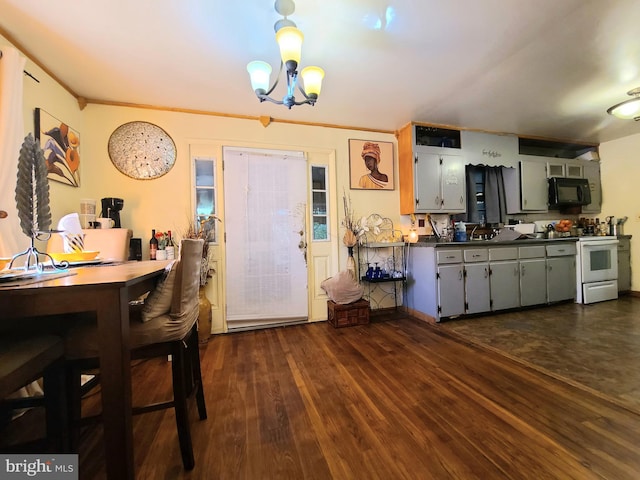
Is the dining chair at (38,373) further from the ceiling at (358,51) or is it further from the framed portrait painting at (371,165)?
the framed portrait painting at (371,165)

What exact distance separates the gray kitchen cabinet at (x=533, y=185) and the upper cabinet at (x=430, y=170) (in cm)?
108

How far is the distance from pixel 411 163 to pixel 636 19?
198 centimetres

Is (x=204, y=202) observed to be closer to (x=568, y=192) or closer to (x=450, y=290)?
(x=450, y=290)

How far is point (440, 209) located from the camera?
3.54 m

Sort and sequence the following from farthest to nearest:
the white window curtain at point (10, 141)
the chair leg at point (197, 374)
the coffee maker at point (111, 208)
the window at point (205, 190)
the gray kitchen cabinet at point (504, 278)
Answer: the gray kitchen cabinet at point (504, 278) → the window at point (205, 190) → the coffee maker at point (111, 208) → the white window curtain at point (10, 141) → the chair leg at point (197, 374)

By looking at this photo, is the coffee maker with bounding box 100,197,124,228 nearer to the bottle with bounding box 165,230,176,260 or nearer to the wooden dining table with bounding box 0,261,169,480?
the bottle with bounding box 165,230,176,260

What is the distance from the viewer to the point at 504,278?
3.31 metres

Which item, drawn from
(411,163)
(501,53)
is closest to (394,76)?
(501,53)

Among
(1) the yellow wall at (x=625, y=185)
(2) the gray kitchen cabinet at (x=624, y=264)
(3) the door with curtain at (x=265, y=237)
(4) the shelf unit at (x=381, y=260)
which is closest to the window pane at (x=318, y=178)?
(3) the door with curtain at (x=265, y=237)

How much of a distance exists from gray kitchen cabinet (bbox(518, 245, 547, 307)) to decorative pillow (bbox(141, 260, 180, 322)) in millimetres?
3868

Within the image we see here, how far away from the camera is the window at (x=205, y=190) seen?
3012 mm

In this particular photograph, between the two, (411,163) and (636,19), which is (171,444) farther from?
(636,19)

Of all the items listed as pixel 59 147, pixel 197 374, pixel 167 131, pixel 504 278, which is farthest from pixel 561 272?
pixel 59 147

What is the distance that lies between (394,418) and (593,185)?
5379 mm
